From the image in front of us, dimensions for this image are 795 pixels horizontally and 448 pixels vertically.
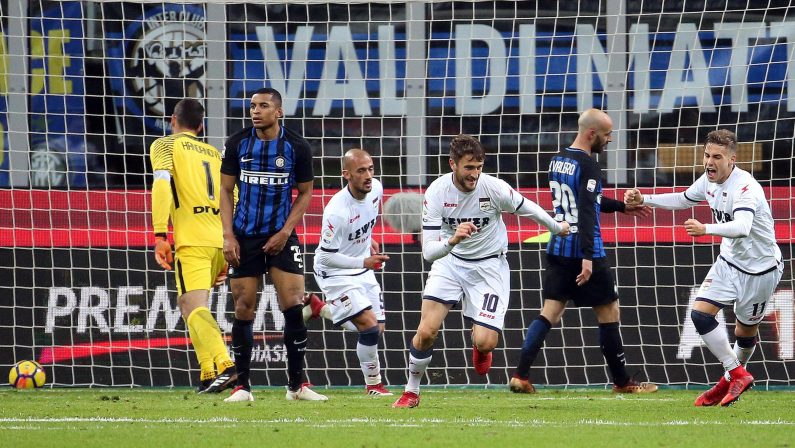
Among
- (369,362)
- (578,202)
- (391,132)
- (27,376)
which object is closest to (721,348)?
(578,202)

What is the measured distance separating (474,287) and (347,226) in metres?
1.56

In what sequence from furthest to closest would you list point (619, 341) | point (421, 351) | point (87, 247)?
point (87, 247) < point (619, 341) < point (421, 351)

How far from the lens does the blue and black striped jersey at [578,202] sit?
881 cm

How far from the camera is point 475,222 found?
7527 mm

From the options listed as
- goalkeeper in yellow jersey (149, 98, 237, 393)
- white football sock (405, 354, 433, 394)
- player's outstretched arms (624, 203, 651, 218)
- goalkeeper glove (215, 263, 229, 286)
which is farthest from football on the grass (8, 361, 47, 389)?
player's outstretched arms (624, 203, 651, 218)

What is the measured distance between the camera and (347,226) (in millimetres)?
8906

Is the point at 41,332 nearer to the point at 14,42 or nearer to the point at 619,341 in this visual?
the point at 14,42

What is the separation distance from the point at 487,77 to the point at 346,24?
4.37ft

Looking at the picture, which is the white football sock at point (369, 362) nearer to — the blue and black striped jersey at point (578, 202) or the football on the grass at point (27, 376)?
the blue and black striped jersey at point (578, 202)

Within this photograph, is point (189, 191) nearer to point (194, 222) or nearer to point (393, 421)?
point (194, 222)

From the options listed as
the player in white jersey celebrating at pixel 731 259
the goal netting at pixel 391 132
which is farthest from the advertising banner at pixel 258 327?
the player in white jersey celebrating at pixel 731 259

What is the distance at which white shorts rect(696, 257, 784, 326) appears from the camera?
7848 mm

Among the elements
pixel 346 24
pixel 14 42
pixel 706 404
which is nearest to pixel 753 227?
pixel 706 404

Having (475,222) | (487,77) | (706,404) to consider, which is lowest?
(706,404)
